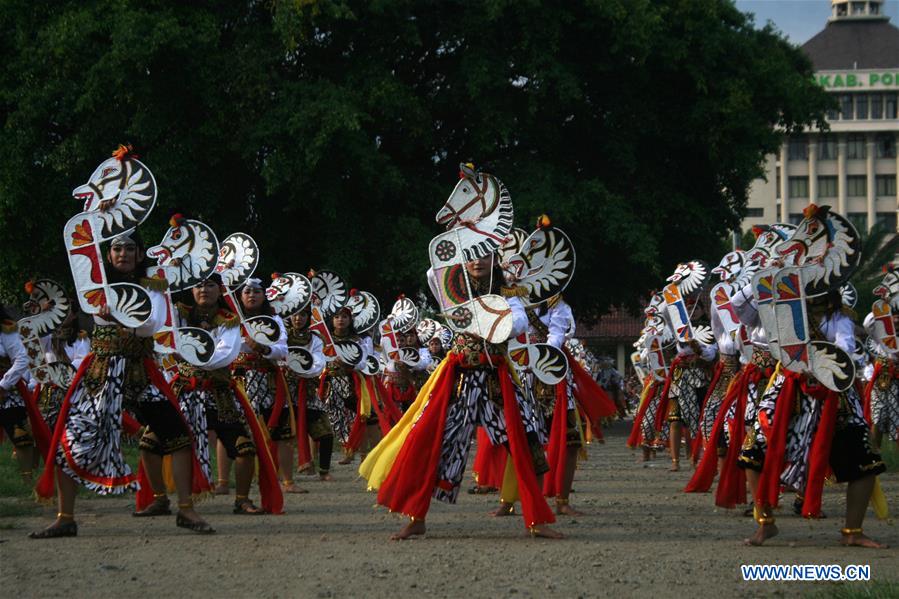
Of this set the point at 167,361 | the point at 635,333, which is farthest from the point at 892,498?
the point at 635,333

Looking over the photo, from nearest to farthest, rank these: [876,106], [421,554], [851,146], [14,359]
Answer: [421,554], [14,359], [876,106], [851,146]

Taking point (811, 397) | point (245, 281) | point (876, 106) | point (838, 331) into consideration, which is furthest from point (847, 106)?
point (811, 397)

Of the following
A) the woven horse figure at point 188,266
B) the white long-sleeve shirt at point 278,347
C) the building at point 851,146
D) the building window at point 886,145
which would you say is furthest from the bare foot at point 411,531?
the building window at point 886,145

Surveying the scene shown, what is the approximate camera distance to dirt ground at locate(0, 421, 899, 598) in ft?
23.4

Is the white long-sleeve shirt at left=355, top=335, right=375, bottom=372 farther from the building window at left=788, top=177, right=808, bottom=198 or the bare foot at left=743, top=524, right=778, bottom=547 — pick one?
the building window at left=788, top=177, right=808, bottom=198

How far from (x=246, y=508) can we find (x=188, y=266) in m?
2.08

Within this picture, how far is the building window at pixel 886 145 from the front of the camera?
102 meters

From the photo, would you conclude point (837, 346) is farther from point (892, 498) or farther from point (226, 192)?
point (226, 192)

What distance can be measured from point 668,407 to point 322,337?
382 centimetres

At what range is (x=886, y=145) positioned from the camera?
103 metres

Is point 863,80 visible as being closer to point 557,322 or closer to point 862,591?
point 557,322

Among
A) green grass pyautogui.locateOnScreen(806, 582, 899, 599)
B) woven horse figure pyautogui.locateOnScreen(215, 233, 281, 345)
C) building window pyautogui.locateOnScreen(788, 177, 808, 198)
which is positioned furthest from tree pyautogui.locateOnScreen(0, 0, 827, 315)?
building window pyautogui.locateOnScreen(788, 177, 808, 198)

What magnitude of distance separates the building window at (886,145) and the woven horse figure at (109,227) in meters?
98.9

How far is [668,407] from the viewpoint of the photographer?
51.7ft
